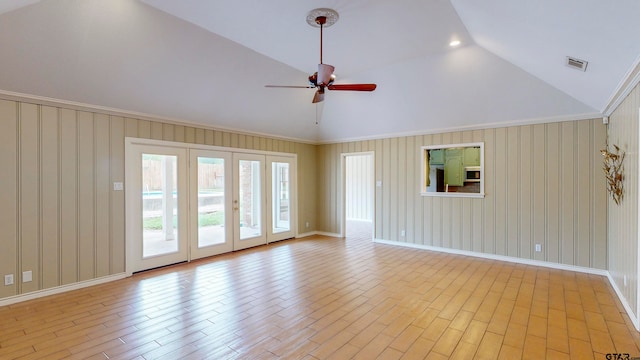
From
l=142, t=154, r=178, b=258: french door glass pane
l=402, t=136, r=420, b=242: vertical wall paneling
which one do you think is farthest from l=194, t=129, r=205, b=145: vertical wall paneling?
l=402, t=136, r=420, b=242: vertical wall paneling

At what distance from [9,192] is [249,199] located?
366 cm

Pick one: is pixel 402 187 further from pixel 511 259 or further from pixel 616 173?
pixel 616 173

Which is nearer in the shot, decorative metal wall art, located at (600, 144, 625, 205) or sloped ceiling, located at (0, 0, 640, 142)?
sloped ceiling, located at (0, 0, 640, 142)

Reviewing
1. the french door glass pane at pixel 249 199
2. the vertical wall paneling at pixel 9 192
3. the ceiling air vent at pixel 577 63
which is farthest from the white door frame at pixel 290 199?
the ceiling air vent at pixel 577 63

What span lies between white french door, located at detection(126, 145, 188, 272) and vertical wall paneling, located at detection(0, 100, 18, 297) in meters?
1.23

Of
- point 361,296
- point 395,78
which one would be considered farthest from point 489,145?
point 361,296

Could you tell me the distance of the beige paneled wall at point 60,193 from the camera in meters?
3.61

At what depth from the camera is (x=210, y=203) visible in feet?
18.9

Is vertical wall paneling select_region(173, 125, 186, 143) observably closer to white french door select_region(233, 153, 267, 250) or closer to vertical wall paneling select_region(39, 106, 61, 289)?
white french door select_region(233, 153, 267, 250)

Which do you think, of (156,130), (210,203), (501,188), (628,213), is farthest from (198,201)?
(628,213)

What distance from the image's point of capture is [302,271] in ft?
15.8

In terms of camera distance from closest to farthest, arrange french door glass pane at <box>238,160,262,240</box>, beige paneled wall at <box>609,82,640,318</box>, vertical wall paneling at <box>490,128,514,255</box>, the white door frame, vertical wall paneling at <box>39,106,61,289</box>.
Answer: beige paneled wall at <box>609,82,640,318</box>
vertical wall paneling at <box>39,106,61,289</box>
vertical wall paneling at <box>490,128,514,255</box>
french door glass pane at <box>238,160,262,240</box>
the white door frame

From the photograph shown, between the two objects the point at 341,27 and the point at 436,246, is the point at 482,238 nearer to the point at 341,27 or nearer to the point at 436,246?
the point at 436,246

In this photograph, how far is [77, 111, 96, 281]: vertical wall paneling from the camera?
4129 mm
